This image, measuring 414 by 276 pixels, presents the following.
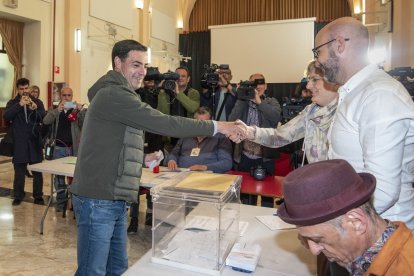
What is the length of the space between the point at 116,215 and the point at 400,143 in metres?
1.35

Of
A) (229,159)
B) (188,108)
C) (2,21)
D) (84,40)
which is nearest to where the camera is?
(229,159)

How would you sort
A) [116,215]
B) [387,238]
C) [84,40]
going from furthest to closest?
[84,40], [116,215], [387,238]

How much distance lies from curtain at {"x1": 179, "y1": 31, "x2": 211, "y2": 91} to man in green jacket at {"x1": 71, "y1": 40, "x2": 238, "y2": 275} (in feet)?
32.0

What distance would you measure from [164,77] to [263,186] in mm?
1398

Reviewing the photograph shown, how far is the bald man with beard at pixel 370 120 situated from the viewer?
4.05ft

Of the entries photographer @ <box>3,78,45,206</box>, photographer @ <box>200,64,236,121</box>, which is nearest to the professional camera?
photographer @ <box>200,64,236,121</box>

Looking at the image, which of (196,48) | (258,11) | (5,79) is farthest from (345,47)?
(258,11)

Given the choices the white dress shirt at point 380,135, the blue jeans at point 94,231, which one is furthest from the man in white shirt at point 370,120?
the blue jeans at point 94,231

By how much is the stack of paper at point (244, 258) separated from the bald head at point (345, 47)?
81 cm

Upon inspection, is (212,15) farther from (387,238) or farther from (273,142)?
(387,238)

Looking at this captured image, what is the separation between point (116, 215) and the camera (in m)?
1.88

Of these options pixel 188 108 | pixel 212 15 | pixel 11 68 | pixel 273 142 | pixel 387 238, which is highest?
pixel 212 15

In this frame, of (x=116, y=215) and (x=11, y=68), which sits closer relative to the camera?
(x=116, y=215)

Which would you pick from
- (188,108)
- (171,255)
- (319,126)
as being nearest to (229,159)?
(188,108)
